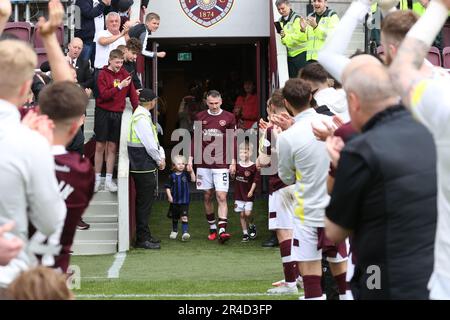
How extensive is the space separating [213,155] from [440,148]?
1035cm

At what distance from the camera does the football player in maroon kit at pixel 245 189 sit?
46.5 feet

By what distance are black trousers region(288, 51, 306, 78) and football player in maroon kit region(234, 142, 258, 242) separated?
7.85 feet

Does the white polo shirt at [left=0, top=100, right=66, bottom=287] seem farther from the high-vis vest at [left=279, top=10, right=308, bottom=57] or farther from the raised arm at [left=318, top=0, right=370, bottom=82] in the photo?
the high-vis vest at [left=279, top=10, right=308, bottom=57]

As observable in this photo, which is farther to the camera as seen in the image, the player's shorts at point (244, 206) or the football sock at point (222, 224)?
the player's shorts at point (244, 206)

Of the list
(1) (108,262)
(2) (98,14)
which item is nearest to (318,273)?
(1) (108,262)

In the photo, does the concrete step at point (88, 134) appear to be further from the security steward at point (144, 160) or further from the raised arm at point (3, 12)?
the raised arm at point (3, 12)

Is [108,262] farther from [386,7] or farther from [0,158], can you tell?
[0,158]

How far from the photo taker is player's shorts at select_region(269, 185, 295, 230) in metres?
10.5

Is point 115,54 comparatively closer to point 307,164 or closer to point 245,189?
point 245,189

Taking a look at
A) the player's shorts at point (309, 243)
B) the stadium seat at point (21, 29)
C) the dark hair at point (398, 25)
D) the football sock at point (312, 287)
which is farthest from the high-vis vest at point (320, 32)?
the dark hair at point (398, 25)

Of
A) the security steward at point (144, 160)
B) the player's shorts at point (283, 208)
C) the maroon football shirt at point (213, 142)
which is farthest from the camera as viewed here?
the maroon football shirt at point (213, 142)

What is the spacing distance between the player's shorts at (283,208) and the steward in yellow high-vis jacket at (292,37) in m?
5.22

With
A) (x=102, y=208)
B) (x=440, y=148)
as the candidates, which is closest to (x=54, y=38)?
(x=440, y=148)

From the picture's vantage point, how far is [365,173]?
14.5 feet
